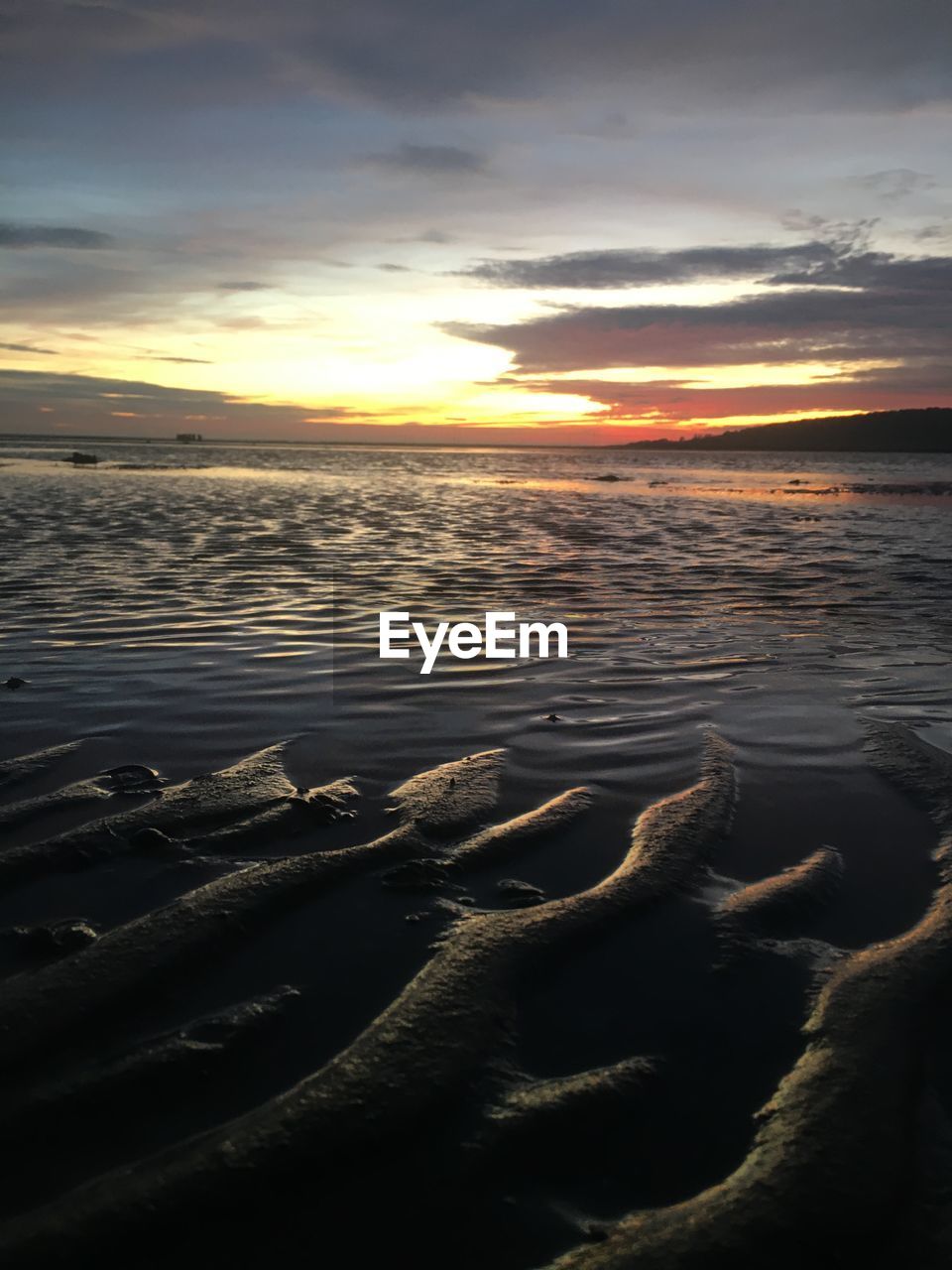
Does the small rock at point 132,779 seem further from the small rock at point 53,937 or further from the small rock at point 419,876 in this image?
the small rock at point 419,876

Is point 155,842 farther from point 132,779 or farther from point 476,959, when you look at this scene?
point 476,959

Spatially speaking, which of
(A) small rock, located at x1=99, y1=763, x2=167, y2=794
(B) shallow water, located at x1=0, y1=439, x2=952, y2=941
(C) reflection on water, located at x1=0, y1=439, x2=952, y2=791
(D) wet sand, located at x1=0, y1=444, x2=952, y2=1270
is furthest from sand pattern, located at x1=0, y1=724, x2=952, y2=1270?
(C) reflection on water, located at x1=0, y1=439, x2=952, y2=791

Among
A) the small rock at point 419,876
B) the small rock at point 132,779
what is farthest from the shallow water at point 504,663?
the small rock at point 419,876

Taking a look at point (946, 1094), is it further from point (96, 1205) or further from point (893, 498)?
point (893, 498)

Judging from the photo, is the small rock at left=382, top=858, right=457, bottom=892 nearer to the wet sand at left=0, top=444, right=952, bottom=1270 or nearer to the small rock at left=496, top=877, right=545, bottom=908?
the wet sand at left=0, top=444, right=952, bottom=1270

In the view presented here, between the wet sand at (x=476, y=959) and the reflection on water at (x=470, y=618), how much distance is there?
0.27ft

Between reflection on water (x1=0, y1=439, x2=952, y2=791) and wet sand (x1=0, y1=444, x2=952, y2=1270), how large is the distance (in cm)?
8

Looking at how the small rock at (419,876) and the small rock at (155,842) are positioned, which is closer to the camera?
the small rock at (419,876)

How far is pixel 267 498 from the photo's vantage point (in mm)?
31938

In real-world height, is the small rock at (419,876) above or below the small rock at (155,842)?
below

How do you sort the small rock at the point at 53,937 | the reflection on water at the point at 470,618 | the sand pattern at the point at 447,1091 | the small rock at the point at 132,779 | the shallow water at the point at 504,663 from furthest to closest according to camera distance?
1. the reflection on water at the point at 470,618
2. the shallow water at the point at 504,663
3. the small rock at the point at 132,779
4. the small rock at the point at 53,937
5. the sand pattern at the point at 447,1091

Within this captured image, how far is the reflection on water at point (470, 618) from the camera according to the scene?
6.25 m

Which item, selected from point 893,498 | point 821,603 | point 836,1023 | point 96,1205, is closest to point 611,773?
point 836,1023

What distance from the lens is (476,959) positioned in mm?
3318
